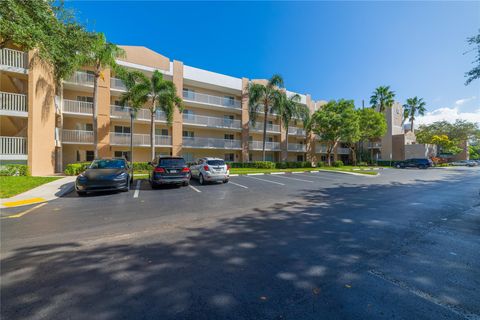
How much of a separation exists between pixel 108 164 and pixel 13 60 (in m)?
11.0

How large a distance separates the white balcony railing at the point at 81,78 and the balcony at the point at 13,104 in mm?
5767

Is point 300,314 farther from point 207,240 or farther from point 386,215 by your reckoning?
point 386,215

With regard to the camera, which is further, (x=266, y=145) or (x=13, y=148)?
(x=266, y=145)

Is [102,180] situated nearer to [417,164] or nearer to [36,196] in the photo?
[36,196]

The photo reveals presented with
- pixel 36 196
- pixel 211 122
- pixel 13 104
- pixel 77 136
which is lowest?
pixel 36 196

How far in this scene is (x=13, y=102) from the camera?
13.1 meters

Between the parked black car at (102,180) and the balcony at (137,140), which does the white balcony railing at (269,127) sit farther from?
the parked black car at (102,180)

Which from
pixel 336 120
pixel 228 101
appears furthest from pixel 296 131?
pixel 228 101

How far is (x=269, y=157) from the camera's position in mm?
32812

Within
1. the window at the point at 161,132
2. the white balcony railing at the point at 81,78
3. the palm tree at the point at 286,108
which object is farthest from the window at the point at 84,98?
the palm tree at the point at 286,108

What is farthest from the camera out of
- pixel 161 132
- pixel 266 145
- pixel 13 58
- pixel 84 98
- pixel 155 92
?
pixel 266 145

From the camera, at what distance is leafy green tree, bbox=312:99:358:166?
3000 centimetres

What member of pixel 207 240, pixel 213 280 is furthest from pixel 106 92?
pixel 213 280

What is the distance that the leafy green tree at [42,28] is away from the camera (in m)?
7.95
